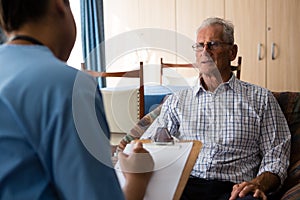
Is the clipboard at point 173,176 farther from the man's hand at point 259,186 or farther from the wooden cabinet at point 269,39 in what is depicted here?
the wooden cabinet at point 269,39

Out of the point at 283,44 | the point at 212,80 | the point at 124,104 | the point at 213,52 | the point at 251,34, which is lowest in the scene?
the point at 124,104

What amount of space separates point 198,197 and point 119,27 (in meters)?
3.69

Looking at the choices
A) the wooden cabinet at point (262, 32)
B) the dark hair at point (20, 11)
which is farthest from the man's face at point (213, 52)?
the wooden cabinet at point (262, 32)

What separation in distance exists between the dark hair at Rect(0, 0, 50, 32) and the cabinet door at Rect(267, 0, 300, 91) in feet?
12.2

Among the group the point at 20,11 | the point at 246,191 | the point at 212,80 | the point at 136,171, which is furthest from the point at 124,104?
the point at 20,11

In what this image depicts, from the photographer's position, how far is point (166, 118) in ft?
5.80

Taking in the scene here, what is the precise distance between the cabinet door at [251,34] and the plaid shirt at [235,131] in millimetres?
2449

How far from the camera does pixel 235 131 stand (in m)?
1.60

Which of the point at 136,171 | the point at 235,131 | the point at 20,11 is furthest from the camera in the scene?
the point at 235,131

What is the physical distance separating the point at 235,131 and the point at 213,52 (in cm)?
43

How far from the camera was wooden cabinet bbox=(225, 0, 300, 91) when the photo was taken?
12.7 ft

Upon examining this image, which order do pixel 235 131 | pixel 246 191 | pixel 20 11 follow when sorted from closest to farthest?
pixel 20 11
pixel 246 191
pixel 235 131

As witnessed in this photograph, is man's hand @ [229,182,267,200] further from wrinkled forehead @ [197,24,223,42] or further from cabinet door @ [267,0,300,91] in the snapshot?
cabinet door @ [267,0,300,91]

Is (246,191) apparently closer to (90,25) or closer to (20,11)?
(20,11)
